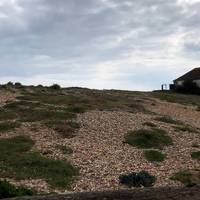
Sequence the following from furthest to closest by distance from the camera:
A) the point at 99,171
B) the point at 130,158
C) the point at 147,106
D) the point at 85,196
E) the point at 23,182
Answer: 1. the point at 147,106
2. the point at 130,158
3. the point at 99,171
4. the point at 23,182
5. the point at 85,196

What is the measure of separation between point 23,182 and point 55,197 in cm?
698

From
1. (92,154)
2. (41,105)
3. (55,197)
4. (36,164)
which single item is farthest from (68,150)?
(55,197)

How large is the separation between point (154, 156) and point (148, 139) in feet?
10.6

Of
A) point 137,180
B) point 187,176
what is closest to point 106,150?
point 187,176

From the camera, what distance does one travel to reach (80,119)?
27297 mm

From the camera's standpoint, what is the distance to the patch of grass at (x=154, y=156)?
A: 68.8 feet

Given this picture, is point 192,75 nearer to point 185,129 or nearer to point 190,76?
point 190,76

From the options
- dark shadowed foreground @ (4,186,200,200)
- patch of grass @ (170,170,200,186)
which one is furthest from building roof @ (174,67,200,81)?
dark shadowed foreground @ (4,186,200,200)

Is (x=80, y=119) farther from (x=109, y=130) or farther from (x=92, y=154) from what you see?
(x=92, y=154)

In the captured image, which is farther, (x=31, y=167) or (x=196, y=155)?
(x=196, y=155)

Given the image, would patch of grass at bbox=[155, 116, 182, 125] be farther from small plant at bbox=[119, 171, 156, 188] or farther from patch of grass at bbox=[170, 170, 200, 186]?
small plant at bbox=[119, 171, 156, 188]

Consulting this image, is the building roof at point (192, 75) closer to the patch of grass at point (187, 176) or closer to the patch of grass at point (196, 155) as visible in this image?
the patch of grass at point (196, 155)

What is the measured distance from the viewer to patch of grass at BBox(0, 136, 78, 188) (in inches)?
676

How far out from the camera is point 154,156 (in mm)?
21375
